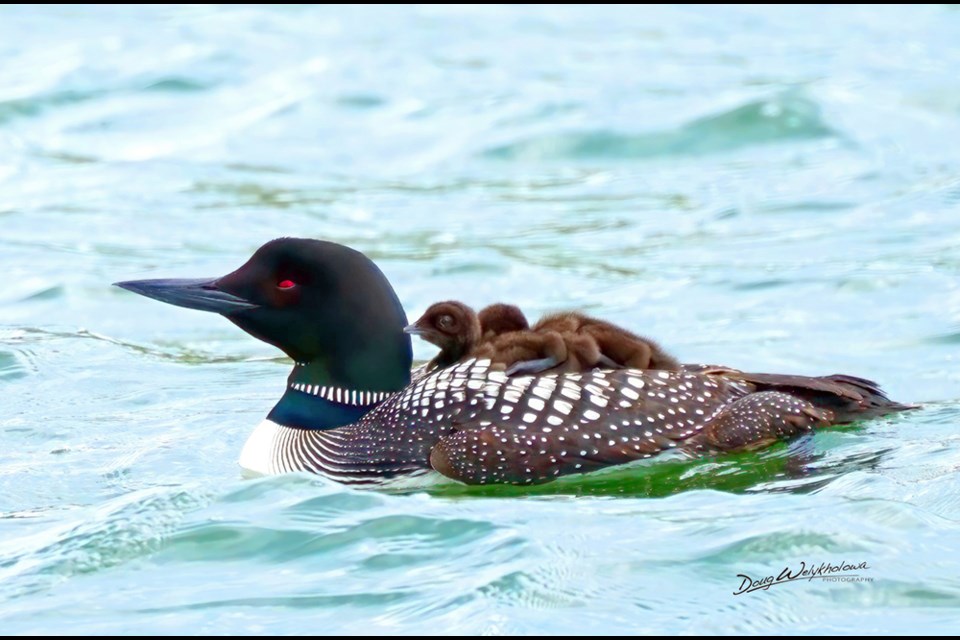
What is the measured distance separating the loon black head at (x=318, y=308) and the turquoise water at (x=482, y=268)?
51cm

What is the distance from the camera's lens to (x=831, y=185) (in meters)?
11.3

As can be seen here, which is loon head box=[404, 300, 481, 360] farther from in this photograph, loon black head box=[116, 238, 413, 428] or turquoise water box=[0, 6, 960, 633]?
turquoise water box=[0, 6, 960, 633]

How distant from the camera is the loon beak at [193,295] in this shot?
19.5 ft

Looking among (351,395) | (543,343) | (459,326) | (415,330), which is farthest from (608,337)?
(351,395)

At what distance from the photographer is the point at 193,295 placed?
5945mm

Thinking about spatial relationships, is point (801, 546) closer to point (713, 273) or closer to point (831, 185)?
point (713, 273)

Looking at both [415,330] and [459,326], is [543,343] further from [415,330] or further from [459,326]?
[415,330]

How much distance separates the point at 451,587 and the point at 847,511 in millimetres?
1252

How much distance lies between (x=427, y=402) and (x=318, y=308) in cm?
49

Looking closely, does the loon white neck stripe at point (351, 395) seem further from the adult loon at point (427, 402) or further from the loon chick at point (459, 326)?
the loon chick at point (459, 326)
